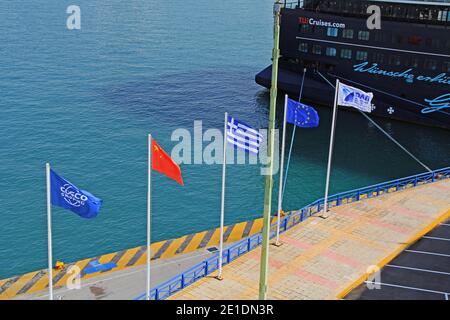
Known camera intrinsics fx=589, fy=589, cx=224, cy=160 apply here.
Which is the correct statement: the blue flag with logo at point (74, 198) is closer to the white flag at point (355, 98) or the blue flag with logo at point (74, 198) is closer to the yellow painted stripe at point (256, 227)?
the white flag at point (355, 98)

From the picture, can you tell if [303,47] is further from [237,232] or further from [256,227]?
[237,232]

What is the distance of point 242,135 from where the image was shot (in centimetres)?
2606

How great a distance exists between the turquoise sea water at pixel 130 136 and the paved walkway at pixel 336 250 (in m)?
11.0

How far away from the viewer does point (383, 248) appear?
105ft

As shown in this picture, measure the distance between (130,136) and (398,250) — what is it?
113ft

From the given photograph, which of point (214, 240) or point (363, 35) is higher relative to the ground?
point (363, 35)

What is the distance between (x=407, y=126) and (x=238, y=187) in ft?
89.4

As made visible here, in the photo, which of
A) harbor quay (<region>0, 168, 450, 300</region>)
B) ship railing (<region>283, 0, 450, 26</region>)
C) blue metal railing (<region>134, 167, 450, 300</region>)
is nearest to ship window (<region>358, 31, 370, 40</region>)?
ship railing (<region>283, 0, 450, 26</region>)

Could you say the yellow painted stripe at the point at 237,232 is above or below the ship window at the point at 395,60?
below

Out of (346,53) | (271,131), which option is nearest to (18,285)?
(271,131)

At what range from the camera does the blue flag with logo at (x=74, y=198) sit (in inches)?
916

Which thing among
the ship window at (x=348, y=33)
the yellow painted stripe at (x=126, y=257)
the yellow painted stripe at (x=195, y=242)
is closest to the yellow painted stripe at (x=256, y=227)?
the yellow painted stripe at (x=195, y=242)
